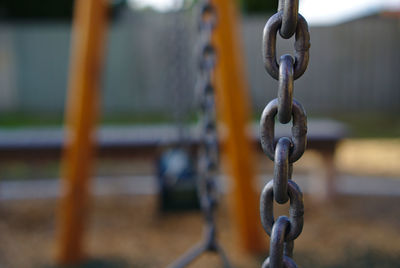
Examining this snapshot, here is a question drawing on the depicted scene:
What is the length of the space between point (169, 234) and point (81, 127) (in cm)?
109

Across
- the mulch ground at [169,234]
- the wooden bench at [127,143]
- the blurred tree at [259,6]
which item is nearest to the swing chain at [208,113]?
the mulch ground at [169,234]

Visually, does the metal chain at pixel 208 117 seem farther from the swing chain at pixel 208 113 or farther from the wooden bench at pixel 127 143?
the wooden bench at pixel 127 143

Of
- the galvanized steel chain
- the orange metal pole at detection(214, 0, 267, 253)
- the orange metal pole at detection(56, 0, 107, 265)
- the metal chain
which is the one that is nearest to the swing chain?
the metal chain

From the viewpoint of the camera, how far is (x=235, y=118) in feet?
7.33

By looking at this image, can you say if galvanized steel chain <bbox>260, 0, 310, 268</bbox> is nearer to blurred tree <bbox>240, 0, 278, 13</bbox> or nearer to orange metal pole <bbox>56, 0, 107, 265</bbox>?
orange metal pole <bbox>56, 0, 107, 265</bbox>

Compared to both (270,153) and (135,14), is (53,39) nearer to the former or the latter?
(135,14)

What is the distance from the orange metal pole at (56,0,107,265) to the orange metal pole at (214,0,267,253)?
0.66m

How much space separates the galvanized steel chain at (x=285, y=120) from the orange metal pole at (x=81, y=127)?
1.84 metres

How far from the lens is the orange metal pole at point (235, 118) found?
85.1 inches

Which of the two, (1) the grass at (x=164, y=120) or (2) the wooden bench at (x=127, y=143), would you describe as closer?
(2) the wooden bench at (x=127, y=143)

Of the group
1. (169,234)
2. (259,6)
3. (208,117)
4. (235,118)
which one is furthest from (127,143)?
(259,6)

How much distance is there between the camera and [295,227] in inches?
20.2

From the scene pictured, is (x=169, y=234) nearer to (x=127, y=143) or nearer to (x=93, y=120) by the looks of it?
(x=127, y=143)

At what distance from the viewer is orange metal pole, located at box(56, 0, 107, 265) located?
2.21m
